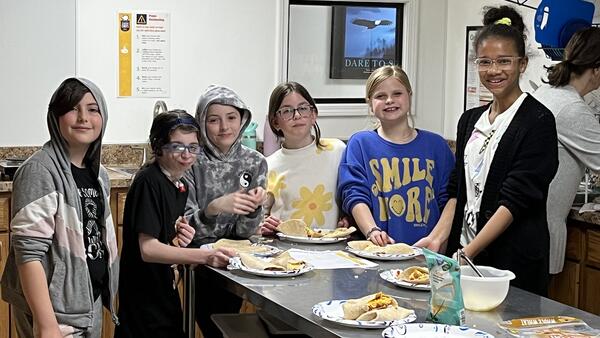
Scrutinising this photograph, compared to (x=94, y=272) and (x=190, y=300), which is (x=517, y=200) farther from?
(x=94, y=272)

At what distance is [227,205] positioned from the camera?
118 inches

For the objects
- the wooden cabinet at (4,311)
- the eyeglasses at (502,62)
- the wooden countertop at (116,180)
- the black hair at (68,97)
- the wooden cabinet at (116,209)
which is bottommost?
the wooden cabinet at (4,311)

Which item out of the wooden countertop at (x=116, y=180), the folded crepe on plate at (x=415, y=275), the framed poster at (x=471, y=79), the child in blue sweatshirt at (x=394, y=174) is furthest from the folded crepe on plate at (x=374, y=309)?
the framed poster at (x=471, y=79)

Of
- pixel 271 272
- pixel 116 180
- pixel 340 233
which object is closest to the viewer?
pixel 271 272

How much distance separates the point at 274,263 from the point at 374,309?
0.56 metres

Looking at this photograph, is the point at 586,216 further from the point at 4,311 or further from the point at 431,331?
the point at 4,311

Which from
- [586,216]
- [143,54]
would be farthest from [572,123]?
[143,54]

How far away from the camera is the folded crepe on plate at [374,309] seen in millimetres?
2160

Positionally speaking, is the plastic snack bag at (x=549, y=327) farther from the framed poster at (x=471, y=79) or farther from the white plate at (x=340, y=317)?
the framed poster at (x=471, y=79)

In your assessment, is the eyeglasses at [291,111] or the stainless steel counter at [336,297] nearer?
the stainless steel counter at [336,297]

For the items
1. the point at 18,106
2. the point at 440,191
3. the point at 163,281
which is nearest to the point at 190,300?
the point at 163,281

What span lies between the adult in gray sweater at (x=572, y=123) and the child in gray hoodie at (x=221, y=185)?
1147 mm

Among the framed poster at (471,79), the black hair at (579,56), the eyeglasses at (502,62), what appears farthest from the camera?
the framed poster at (471,79)

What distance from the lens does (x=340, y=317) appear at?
2.21 meters
